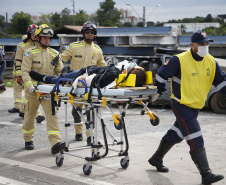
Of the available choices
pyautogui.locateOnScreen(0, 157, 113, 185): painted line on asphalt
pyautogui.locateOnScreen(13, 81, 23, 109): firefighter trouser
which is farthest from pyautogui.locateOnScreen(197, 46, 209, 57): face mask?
pyautogui.locateOnScreen(13, 81, 23, 109): firefighter trouser

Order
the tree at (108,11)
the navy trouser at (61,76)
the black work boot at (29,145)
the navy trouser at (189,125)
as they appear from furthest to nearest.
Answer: the tree at (108,11), the black work boot at (29,145), the navy trouser at (61,76), the navy trouser at (189,125)

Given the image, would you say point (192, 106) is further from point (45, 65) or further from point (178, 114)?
point (45, 65)

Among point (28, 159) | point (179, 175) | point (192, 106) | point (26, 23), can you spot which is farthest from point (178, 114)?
point (26, 23)

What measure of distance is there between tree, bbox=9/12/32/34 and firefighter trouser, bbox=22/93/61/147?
87.2 meters

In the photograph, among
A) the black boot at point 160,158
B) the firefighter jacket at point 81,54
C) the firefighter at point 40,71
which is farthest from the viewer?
the firefighter jacket at point 81,54

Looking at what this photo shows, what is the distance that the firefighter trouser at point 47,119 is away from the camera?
714cm

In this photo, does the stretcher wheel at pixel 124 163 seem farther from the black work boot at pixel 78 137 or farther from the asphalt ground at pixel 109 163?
the black work boot at pixel 78 137

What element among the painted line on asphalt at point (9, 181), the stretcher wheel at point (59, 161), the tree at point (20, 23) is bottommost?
the painted line on asphalt at point (9, 181)

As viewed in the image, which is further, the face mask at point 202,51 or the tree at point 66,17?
the tree at point 66,17

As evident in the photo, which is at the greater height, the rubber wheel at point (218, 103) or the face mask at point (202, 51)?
the face mask at point (202, 51)

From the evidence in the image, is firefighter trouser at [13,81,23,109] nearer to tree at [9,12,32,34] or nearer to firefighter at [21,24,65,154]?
firefighter at [21,24,65,154]

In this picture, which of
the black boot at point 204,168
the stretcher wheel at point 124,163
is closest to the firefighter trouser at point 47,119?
the stretcher wheel at point 124,163

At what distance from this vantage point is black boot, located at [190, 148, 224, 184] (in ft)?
17.5

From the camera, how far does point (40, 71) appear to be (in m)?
7.53
